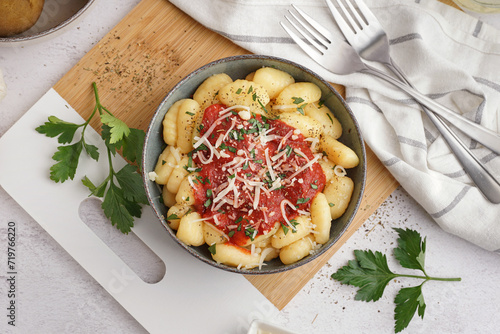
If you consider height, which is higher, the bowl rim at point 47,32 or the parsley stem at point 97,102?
the bowl rim at point 47,32

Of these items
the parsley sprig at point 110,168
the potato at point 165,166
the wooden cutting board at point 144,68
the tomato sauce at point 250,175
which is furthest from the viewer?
the wooden cutting board at point 144,68

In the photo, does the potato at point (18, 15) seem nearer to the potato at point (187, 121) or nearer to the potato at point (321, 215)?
the potato at point (187, 121)

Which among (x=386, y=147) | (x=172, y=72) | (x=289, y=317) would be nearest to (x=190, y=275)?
(x=289, y=317)

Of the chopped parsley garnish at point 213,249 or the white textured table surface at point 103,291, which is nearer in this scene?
the chopped parsley garnish at point 213,249

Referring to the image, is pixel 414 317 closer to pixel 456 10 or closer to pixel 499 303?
pixel 499 303

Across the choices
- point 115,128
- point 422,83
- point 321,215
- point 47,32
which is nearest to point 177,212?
point 115,128

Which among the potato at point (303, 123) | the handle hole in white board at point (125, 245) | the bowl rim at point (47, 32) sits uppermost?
the bowl rim at point (47, 32)

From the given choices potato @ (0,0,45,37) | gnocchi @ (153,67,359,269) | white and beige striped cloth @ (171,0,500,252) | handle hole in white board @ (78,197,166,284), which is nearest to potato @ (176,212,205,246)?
Result: gnocchi @ (153,67,359,269)

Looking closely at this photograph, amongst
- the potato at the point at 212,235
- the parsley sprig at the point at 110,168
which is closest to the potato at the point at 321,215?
the potato at the point at 212,235
